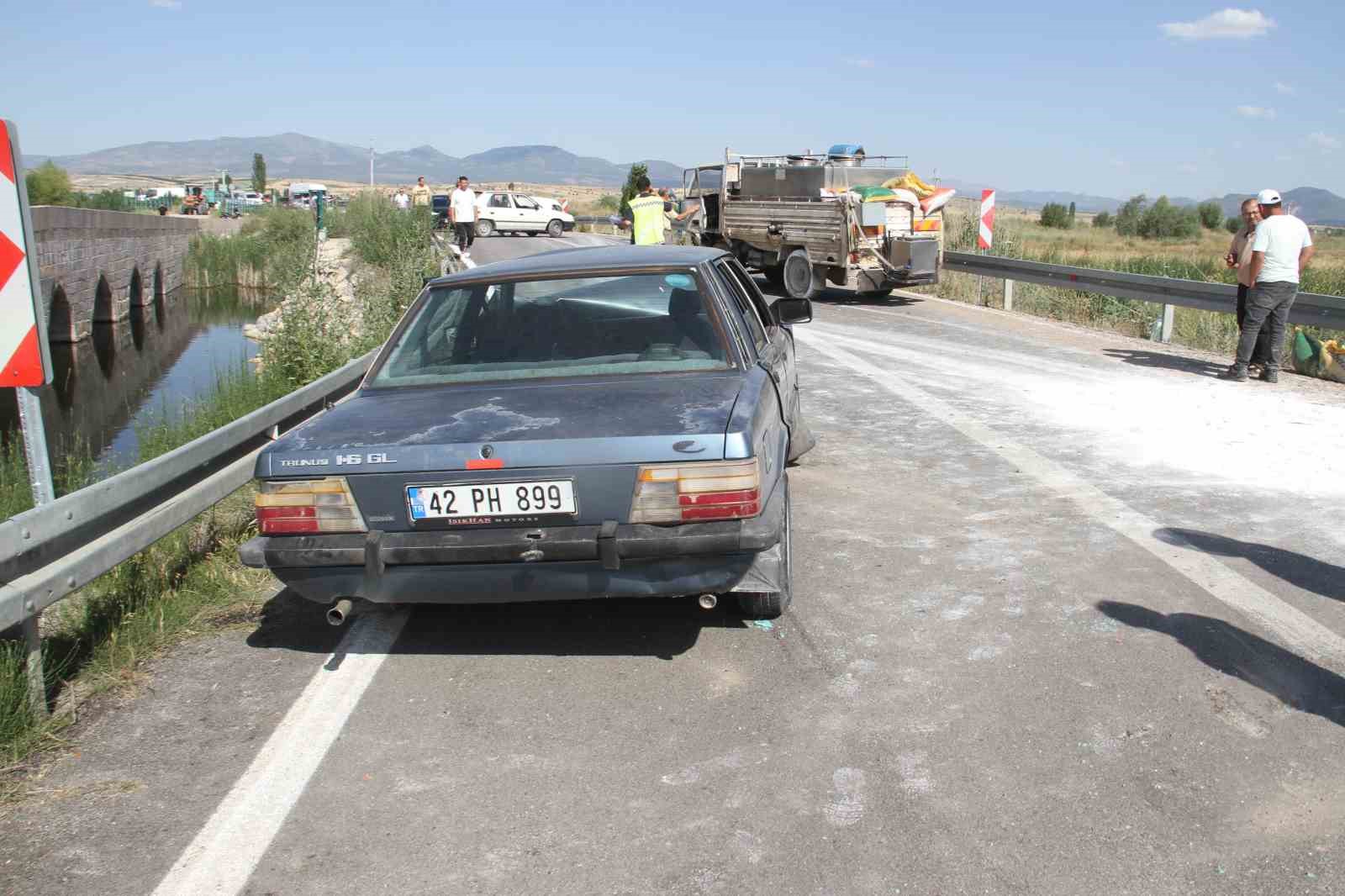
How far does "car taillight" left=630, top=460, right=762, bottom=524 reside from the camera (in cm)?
393

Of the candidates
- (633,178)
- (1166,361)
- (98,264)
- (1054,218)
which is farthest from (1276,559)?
(1054,218)

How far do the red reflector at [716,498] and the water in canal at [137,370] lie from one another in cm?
620

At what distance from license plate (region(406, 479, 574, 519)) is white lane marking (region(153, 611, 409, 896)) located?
2.61 ft

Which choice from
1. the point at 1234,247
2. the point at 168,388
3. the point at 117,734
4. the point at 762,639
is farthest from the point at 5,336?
the point at 168,388

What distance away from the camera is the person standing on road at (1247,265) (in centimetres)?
1100

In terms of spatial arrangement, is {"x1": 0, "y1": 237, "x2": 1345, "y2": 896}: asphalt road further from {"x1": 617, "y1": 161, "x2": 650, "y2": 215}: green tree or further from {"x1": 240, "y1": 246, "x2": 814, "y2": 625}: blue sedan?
{"x1": 617, "y1": 161, "x2": 650, "y2": 215}: green tree

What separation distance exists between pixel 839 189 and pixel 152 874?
1706 cm

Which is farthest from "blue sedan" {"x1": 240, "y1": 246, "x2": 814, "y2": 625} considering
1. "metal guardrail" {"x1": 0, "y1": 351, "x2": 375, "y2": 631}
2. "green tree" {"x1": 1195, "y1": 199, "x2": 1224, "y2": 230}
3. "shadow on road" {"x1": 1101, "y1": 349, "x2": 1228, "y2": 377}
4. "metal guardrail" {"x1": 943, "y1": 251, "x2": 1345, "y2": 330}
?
"green tree" {"x1": 1195, "y1": 199, "x2": 1224, "y2": 230}

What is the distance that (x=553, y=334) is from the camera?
17.0ft

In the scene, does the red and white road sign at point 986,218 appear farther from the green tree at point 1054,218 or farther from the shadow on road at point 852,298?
the green tree at point 1054,218

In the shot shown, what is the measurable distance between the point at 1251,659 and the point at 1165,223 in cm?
6897

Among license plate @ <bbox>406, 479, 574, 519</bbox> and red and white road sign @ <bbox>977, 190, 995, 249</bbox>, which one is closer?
license plate @ <bbox>406, 479, 574, 519</bbox>

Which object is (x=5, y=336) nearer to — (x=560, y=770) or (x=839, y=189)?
(x=560, y=770)

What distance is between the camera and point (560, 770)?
139 inches
